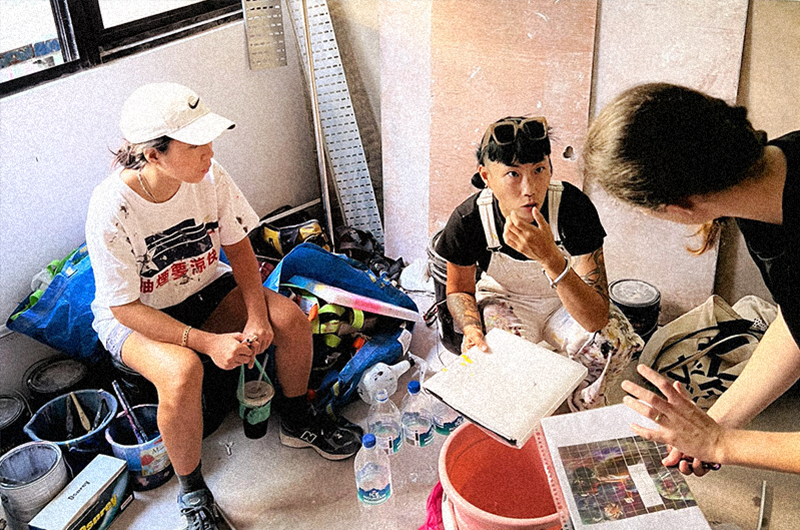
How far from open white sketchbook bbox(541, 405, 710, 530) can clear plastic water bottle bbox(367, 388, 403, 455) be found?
2.47ft

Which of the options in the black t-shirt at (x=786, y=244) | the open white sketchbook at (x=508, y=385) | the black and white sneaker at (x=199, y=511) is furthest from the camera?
the black and white sneaker at (x=199, y=511)

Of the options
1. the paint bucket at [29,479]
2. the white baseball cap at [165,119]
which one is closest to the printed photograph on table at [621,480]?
the white baseball cap at [165,119]

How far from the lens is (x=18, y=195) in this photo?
2.37 m

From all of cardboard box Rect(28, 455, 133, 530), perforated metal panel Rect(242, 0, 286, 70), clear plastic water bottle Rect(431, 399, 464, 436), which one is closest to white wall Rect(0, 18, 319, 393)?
perforated metal panel Rect(242, 0, 286, 70)

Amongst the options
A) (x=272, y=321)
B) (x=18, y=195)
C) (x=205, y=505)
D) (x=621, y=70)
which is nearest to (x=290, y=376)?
(x=272, y=321)

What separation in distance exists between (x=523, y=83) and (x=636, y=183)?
144cm

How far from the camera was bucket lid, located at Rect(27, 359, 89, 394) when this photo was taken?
2416 mm

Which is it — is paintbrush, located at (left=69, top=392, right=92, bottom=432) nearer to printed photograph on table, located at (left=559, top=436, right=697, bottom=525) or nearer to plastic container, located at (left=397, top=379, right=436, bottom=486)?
plastic container, located at (left=397, top=379, right=436, bottom=486)

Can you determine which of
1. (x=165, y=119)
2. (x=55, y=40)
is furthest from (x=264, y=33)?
(x=165, y=119)

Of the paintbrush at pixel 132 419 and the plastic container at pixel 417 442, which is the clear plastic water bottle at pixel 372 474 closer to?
the plastic container at pixel 417 442

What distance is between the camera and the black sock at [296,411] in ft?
7.99

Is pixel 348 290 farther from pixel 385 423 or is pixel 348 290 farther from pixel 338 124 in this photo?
pixel 338 124

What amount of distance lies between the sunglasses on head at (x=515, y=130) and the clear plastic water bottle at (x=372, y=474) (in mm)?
873

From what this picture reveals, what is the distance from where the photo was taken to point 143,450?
2230 mm
